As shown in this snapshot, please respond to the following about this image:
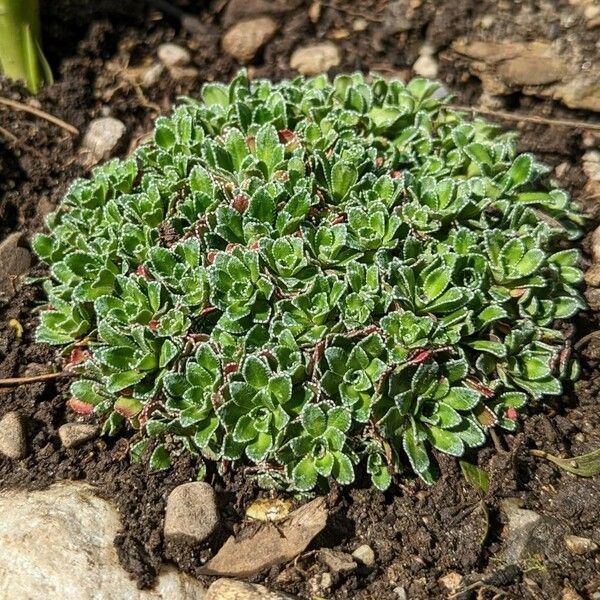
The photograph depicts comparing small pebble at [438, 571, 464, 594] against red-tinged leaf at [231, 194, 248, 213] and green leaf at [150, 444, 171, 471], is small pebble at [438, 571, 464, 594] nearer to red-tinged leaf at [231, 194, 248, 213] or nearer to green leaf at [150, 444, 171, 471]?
green leaf at [150, 444, 171, 471]

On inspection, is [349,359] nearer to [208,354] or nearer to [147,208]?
[208,354]

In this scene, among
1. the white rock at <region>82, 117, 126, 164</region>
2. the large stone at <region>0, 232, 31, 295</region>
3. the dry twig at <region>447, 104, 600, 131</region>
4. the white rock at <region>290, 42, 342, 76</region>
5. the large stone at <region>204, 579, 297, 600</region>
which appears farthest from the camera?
the white rock at <region>290, 42, 342, 76</region>

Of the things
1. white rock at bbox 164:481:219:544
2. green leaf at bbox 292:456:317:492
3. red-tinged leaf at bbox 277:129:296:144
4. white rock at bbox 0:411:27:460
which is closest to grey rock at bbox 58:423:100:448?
white rock at bbox 0:411:27:460

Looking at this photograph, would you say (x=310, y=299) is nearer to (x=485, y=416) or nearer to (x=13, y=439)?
(x=485, y=416)

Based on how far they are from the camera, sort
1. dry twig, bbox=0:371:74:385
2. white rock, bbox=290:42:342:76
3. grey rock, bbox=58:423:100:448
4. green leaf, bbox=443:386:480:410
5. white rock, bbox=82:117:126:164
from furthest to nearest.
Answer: white rock, bbox=290:42:342:76 < white rock, bbox=82:117:126:164 < dry twig, bbox=0:371:74:385 < grey rock, bbox=58:423:100:448 < green leaf, bbox=443:386:480:410

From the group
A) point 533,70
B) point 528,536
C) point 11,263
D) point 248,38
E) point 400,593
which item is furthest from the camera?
point 248,38

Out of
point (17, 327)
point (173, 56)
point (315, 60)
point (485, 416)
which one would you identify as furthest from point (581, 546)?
point (173, 56)
